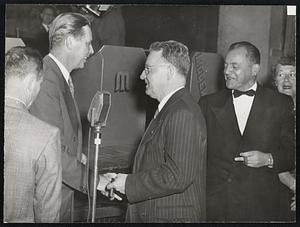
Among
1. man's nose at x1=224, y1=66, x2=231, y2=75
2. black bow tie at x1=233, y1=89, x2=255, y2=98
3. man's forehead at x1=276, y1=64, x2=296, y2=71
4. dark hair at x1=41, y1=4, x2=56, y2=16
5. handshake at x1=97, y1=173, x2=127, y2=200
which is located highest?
dark hair at x1=41, y1=4, x2=56, y2=16

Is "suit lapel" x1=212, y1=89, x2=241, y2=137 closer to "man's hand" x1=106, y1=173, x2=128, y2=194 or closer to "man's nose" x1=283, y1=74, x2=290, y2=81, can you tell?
"man's nose" x1=283, y1=74, x2=290, y2=81

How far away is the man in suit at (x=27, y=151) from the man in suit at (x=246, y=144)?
66 centimetres

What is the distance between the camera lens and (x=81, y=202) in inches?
75.4

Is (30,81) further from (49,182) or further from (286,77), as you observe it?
(286,77)

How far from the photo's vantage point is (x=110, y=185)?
1.92m

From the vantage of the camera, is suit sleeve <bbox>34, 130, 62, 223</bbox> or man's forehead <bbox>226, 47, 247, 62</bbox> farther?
man's forehead <bbox>226, 47, 247, 62</bbox>

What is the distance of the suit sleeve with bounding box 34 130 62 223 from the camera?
1828 millimetres

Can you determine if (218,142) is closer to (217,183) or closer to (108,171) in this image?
(217,183)

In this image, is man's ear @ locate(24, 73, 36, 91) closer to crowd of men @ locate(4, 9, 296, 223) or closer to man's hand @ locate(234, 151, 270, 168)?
crowd of men @ locate(4, 9, 296, 223)

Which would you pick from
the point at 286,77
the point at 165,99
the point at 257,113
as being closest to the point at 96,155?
the point at 165,99

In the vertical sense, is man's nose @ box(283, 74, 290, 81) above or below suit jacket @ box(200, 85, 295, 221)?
above

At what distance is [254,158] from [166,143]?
40 cm

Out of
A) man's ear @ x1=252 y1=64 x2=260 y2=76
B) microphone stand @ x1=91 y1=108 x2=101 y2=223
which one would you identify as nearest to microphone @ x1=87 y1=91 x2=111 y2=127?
→ microphone stand @ x1=91 y1=108 x2=101 y2=223

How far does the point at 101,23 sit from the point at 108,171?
633 mm
